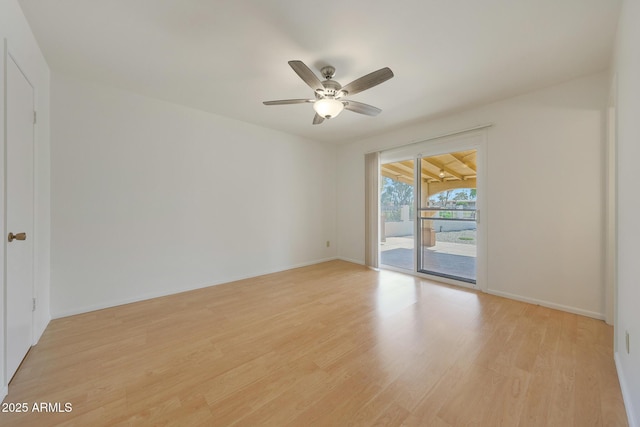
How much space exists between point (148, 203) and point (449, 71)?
3.83m

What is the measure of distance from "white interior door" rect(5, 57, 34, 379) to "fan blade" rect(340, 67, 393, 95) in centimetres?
243

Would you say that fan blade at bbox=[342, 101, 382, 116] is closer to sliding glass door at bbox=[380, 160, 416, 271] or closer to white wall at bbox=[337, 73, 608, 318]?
white wall at bbox=[337, 73, 608, 318]

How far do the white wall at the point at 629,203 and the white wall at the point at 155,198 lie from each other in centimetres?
395

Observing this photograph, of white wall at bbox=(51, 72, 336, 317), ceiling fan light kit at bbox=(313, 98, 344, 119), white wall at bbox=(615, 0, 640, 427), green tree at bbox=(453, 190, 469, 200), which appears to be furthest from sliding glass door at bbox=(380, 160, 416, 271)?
white wall at bbox=(615, 0, 640, 427)

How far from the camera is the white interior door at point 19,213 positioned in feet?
5.19

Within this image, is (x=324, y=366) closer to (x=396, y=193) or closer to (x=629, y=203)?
(x=629, y=203)

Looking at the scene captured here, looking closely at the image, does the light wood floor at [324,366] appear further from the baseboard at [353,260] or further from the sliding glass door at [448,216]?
the baseboard at [353,260]

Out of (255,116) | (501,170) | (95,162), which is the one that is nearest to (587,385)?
(501,170)

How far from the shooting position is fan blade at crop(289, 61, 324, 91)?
5.90 feet

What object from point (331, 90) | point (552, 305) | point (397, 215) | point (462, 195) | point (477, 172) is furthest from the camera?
point (397, 215)

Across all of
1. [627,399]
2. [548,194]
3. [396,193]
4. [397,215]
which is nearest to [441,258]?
[397,215]

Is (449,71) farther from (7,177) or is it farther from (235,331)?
(7,177)

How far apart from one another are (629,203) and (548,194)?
1545mm

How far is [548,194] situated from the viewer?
9.00 feet
